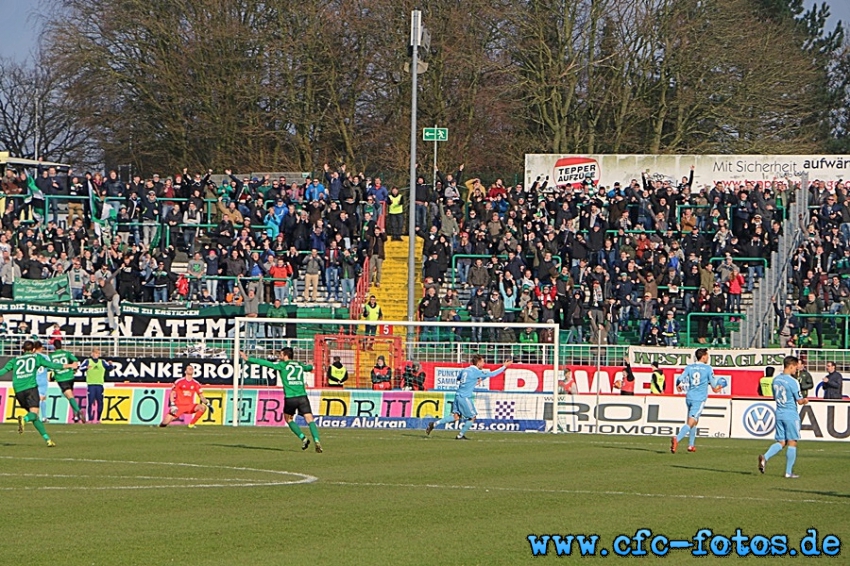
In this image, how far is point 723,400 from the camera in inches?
1242

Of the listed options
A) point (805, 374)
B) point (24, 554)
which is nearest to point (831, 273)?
point (805, 374)

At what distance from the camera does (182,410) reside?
31578 mm

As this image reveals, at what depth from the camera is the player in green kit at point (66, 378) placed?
3116 centimetres

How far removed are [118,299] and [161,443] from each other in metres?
14.3

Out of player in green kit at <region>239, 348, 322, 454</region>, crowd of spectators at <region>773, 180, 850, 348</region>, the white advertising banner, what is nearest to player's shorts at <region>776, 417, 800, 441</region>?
player in green kit at <region>239, 348, 322, 454</region>

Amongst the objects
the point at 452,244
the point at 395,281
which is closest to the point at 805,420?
the point at 452,244

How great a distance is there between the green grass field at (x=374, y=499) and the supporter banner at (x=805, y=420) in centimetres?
374

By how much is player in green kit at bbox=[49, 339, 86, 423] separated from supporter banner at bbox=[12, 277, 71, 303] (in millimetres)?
8313

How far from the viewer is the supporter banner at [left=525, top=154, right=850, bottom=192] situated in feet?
158

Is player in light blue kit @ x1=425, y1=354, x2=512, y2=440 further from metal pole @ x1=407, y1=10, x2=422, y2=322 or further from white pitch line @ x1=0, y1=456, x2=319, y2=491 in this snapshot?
metal pole @ x1=407, y1=10, x2=422, y2=322

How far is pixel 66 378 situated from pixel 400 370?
775 centimetres

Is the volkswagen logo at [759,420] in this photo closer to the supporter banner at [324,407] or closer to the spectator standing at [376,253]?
the supporter banner at [324,407]

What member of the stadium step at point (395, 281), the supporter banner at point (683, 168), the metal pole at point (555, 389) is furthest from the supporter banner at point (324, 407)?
the supporter banner at point (683, 168)

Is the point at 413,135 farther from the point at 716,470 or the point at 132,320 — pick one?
the point at 716,470
